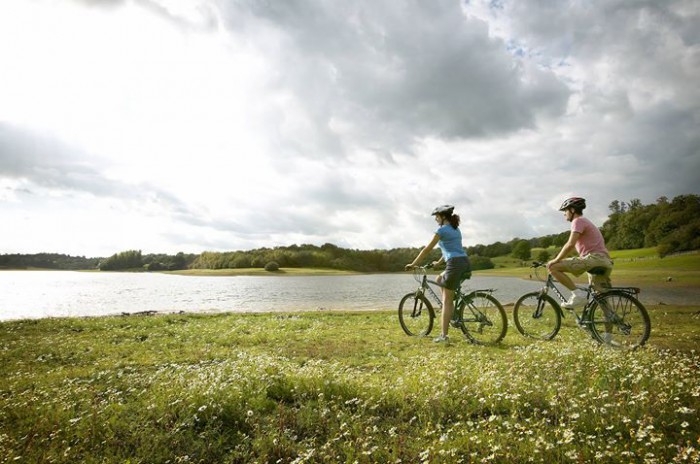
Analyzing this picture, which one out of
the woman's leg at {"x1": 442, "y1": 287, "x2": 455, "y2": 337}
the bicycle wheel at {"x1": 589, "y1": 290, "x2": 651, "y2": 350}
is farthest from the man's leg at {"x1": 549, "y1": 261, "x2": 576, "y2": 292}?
the woman's leg at {"x1": 442, "y1": 287, "x2": 455, "y2": 337}

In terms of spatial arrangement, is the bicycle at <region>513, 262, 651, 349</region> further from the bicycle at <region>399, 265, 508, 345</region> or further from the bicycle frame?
the bicycle frame

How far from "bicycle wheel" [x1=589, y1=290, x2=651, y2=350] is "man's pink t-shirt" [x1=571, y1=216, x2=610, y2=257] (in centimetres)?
117

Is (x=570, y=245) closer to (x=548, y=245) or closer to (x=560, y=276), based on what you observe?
(x=560, y=276)

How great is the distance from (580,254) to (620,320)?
193cm

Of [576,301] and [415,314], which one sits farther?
[415,314]

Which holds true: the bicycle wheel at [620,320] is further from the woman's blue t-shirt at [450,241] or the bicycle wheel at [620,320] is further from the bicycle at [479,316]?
the woman's blue t-shirt at [450,241]

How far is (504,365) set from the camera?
7082 mm

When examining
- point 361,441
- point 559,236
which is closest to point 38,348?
point 361,441

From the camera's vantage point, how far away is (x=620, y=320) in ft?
30.5

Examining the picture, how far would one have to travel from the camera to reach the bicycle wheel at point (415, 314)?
1221 cm

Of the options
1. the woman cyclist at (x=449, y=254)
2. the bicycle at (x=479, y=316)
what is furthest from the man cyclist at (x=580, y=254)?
the woman cyclist at (x=449, y=254)

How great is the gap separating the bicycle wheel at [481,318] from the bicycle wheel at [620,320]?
250 cm

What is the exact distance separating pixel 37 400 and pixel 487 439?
24.4 feet

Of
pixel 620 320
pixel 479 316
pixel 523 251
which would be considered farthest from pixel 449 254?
pixel 523 251
